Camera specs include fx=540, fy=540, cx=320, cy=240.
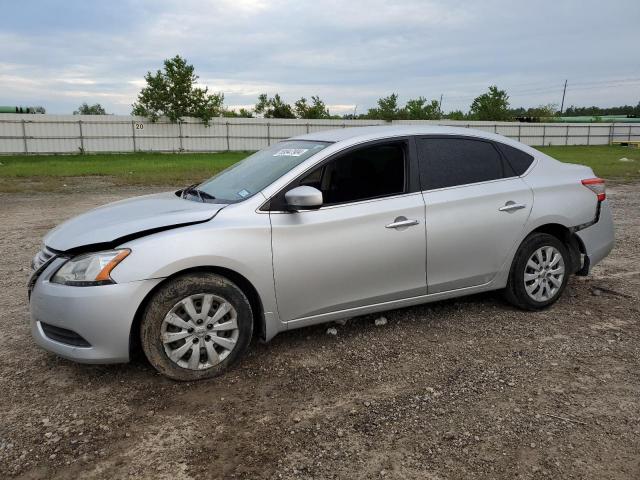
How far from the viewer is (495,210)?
4477 millimetres

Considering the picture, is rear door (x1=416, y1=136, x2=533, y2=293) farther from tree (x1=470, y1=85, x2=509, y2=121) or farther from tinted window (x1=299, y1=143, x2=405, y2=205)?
tree (x1=470, y1=85, x2=509, y2=121)

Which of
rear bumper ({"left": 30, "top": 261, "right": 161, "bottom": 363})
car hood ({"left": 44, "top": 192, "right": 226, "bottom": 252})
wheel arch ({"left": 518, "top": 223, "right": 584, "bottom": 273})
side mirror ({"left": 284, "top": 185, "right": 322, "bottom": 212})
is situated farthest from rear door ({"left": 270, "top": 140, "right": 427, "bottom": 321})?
wheel arch ({"left": 518, "top": 223, "right": 584, "bottom": 273})

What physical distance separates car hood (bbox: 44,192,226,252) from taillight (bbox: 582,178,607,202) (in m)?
3.32

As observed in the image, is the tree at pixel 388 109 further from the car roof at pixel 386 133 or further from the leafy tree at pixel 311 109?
the car roof at pixel 386 133

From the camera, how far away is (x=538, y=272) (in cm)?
475

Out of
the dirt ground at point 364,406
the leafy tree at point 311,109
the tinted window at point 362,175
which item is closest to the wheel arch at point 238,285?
the dirt ground at point 364,406

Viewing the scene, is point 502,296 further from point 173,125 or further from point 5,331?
point 173,125

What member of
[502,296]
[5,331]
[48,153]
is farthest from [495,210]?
[48,153]

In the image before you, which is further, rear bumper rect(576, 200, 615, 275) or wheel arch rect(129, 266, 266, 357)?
rear bumper rect(576, 200, 615, 275)

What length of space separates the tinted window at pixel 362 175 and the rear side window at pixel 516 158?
3.46ft

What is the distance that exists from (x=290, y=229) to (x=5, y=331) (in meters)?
2.62

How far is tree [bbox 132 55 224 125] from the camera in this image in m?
38.9

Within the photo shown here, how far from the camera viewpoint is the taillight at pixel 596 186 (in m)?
4.93

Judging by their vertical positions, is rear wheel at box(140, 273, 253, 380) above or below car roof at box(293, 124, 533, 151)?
below
